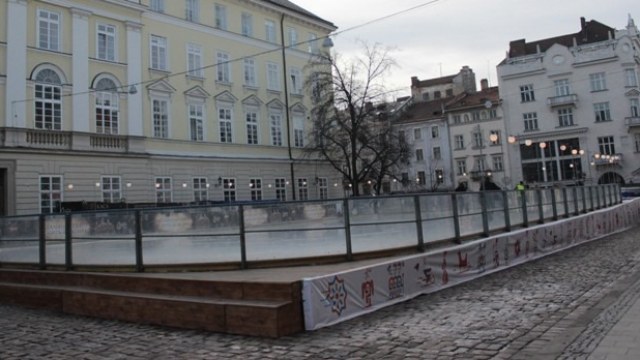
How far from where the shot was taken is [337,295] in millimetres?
9148

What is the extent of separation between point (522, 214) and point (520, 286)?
22.6 feet

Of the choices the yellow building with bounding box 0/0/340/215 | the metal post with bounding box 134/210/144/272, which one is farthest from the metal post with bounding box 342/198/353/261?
the yellow building with bounding box 0/0/340/215

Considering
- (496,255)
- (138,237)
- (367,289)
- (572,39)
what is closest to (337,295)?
(367,289)

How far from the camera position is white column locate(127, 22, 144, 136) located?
37406 millimetres

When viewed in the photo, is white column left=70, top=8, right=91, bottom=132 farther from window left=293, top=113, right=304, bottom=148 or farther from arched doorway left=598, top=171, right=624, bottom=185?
arched doorway left=598, top=171, right=624, bottom=185

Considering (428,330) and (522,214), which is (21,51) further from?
(428,330)

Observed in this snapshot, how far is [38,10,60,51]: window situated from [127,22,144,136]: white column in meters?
4.80

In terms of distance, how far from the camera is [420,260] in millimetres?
11281

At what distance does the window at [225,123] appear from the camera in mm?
44312

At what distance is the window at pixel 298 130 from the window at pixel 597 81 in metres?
48.2

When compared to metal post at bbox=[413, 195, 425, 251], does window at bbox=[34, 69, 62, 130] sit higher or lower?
higher

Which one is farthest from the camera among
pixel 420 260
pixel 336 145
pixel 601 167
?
pixel 601 167

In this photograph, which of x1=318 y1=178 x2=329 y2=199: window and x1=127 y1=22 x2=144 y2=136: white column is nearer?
x1=127 y1=22 x2=144 y2=136: white column

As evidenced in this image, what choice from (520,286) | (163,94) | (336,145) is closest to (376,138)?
(336,145)
